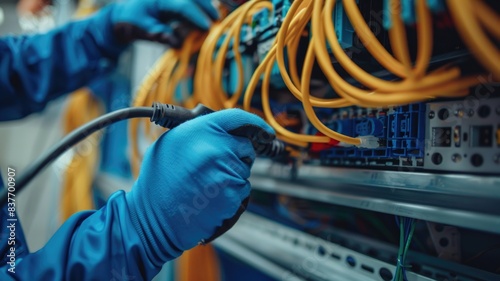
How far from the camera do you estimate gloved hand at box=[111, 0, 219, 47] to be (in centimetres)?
90

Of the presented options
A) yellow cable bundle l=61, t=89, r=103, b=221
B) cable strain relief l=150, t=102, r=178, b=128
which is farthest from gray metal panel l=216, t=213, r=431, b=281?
yellow cable bundle l=61, t=89, r=103, b=221

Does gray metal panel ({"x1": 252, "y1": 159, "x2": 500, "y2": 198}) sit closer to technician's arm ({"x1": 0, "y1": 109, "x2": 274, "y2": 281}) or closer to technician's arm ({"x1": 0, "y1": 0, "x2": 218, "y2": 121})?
technician's arm ({"x1": 0, "y1": 109, "x2": 274, "y2": 281})

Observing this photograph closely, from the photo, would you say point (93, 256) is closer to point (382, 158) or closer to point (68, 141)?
point (68, 141)

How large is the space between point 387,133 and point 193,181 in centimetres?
35

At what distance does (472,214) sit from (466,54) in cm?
24

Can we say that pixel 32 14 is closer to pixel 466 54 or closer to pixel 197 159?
pixel 197 159

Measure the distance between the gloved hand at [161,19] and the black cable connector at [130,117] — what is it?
44 cm

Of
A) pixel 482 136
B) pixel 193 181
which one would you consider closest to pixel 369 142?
pixel 482 136

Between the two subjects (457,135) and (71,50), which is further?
(71,50)

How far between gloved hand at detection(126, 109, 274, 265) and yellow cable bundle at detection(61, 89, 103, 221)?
1338mm

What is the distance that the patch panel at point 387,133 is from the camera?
1.72 feet

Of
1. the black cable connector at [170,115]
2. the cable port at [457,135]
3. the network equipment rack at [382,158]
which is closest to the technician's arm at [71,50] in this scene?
the network equipment rack at [382,158]

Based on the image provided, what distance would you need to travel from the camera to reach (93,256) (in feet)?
1.74

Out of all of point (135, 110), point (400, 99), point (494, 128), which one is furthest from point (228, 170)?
point (494, 128)
